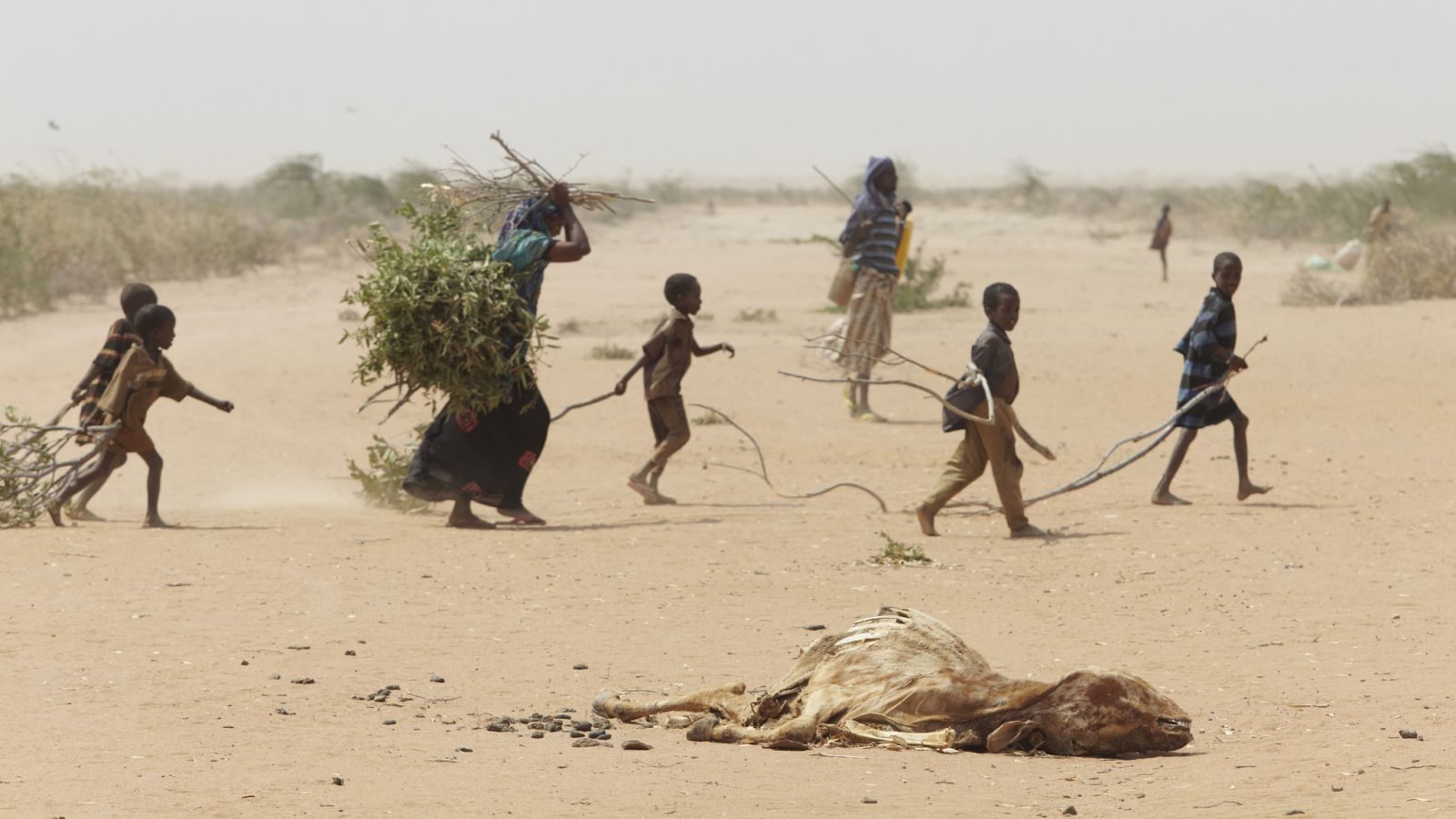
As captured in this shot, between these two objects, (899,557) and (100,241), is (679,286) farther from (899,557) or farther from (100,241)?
(100,241)

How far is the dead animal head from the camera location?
566cm

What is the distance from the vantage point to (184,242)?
98.4ft

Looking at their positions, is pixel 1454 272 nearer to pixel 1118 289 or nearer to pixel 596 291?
pixel 1118 289

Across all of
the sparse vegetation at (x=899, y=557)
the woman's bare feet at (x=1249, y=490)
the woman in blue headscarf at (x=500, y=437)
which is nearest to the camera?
the sparse vegetation at (x=899, y=557)

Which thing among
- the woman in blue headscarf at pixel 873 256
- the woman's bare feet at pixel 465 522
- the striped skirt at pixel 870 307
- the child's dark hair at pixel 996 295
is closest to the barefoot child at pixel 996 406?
the child's dark hair at pixel 996 295

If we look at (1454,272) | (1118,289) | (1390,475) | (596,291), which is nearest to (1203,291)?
(1118,289)

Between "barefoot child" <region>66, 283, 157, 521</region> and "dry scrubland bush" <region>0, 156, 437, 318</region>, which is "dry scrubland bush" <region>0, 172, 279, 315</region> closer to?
"dry scrubland bush" <region>0, 156, 437, 318</region>

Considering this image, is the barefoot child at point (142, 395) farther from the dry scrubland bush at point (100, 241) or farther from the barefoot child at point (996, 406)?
the dry scrubland bush at point (100, 241)

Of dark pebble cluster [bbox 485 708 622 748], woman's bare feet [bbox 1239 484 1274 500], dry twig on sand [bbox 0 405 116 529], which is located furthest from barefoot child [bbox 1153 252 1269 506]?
dry twig on sand [bbox 0 405 116 529]

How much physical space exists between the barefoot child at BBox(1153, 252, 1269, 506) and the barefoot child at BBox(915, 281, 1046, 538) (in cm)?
151

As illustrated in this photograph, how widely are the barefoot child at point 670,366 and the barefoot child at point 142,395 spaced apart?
2667mm

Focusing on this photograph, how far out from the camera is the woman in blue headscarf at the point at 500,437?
1018 centimetres

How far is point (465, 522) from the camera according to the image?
10.4 meters

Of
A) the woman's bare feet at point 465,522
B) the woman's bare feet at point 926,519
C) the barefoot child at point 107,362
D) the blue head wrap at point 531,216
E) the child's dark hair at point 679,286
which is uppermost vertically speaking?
the blue head wrap at point 531,216
